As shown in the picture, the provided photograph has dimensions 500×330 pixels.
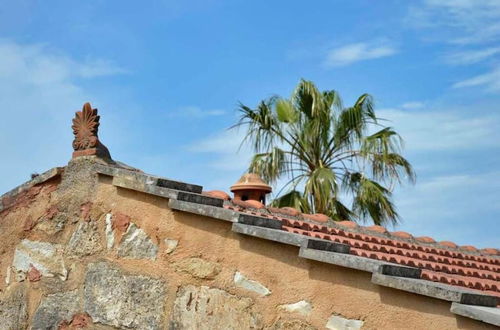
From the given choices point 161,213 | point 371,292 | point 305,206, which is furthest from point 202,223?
point 305,206

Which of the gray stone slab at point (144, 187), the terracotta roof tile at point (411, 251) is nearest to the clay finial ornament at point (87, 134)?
the gray stone slab at point (144, 187)

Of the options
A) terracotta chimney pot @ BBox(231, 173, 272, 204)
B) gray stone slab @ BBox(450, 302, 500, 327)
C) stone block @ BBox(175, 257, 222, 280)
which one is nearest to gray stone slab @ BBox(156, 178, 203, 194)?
stone block @ BBox(175, 257, 222, 280)

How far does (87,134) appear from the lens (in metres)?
7.00

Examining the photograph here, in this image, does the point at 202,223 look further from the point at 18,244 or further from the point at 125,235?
the point at 18,244

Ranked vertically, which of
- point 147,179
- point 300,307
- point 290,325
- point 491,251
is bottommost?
point 290,325

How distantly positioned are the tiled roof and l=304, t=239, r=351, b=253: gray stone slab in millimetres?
546

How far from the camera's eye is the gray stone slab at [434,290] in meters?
4.76

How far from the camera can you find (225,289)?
5.78 metres

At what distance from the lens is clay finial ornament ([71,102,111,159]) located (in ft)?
22.6

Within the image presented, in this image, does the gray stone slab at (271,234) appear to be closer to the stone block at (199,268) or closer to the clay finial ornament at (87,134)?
the stone block at (199,268)

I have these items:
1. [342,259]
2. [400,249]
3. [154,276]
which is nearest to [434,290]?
[342,259]

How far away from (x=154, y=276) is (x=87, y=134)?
1.59 meters

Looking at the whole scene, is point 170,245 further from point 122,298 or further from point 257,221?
point 257,221

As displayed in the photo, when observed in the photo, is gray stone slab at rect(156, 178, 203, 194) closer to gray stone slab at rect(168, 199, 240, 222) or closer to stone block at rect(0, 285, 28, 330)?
gray stone slab at rect(168, 199, 240, 222)
